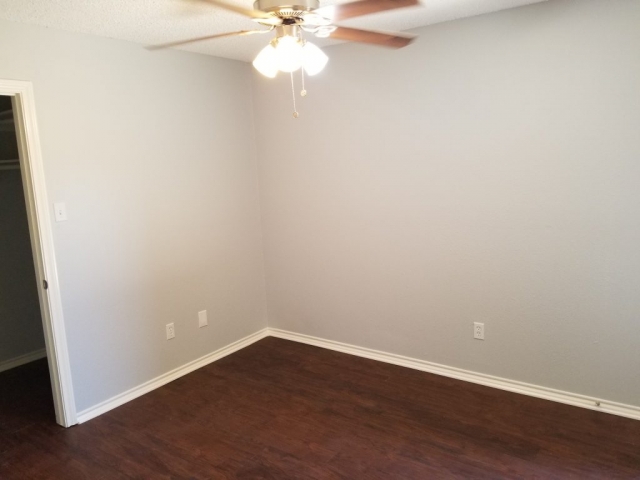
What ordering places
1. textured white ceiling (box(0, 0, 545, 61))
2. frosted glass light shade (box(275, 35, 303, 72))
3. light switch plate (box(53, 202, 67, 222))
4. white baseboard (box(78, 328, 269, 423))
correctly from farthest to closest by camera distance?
1. white baseboard (box(78, 328, 269, 423))
2. light switch plate (box(53, 202, 67, 222))
3. textured white ceiling (box(0, 0, 545, 61))
4. frosted glass light shade (box(275, 35, 303, 72))

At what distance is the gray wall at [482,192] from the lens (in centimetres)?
257

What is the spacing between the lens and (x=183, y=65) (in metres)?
3.37

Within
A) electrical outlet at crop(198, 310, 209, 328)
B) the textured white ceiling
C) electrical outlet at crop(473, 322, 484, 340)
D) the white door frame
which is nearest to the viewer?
the textured white ceiling

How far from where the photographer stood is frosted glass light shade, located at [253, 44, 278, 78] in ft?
5.67

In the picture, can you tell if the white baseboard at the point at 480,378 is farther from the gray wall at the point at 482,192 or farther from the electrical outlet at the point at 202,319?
the electrical outlet at the point at 202,319

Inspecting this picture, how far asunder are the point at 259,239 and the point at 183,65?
4.91ft

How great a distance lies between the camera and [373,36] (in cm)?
186

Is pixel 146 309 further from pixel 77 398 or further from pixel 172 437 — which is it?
pixel 172 437

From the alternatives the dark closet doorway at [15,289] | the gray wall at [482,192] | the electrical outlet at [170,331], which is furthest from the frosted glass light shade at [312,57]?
the dark closet doorway at [15,289]

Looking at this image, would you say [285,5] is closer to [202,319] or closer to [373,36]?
[373,36]

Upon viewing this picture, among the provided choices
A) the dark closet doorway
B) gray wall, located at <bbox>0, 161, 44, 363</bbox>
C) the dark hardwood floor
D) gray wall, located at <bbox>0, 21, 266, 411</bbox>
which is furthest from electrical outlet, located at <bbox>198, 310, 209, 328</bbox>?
gray wall, located at <bbox>0, 161, 44, 363</bbox>

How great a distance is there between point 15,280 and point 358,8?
3593mm

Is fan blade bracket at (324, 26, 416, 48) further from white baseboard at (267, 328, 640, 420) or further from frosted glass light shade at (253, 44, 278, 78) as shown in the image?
white baseboard at (267, 328, 640, 420)

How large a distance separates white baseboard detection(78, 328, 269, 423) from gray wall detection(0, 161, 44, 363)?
52.9 inches
